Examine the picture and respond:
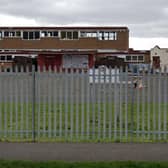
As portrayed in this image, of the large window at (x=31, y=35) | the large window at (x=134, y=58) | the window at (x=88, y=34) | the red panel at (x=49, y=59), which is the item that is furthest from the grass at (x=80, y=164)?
the large window at (x=134, y=58)

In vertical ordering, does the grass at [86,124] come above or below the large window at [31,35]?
below

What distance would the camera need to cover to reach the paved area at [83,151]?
29.4 feet

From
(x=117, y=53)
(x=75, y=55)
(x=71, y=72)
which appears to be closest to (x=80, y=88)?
(x=71, y=72)

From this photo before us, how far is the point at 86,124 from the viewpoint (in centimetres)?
1134

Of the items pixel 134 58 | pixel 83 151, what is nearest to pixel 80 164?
pixel 83 151

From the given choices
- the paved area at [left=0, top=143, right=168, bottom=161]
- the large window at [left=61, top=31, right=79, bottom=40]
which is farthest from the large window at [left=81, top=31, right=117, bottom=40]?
the paved area at [left=0, top=143, right=168, bottom=161]

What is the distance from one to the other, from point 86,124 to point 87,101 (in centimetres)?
58

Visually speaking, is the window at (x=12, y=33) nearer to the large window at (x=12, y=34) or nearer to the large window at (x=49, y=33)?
the large window at (x=12, y=34)

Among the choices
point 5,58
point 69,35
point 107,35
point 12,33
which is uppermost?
point 12,33

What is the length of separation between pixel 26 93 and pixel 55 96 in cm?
70

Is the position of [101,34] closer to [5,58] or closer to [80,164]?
[5,58]

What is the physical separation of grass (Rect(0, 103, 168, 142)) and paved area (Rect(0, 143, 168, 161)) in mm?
Result: 672

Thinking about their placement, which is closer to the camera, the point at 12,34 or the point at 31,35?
the point at 31,35

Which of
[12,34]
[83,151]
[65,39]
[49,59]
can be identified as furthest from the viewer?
[12,34]
